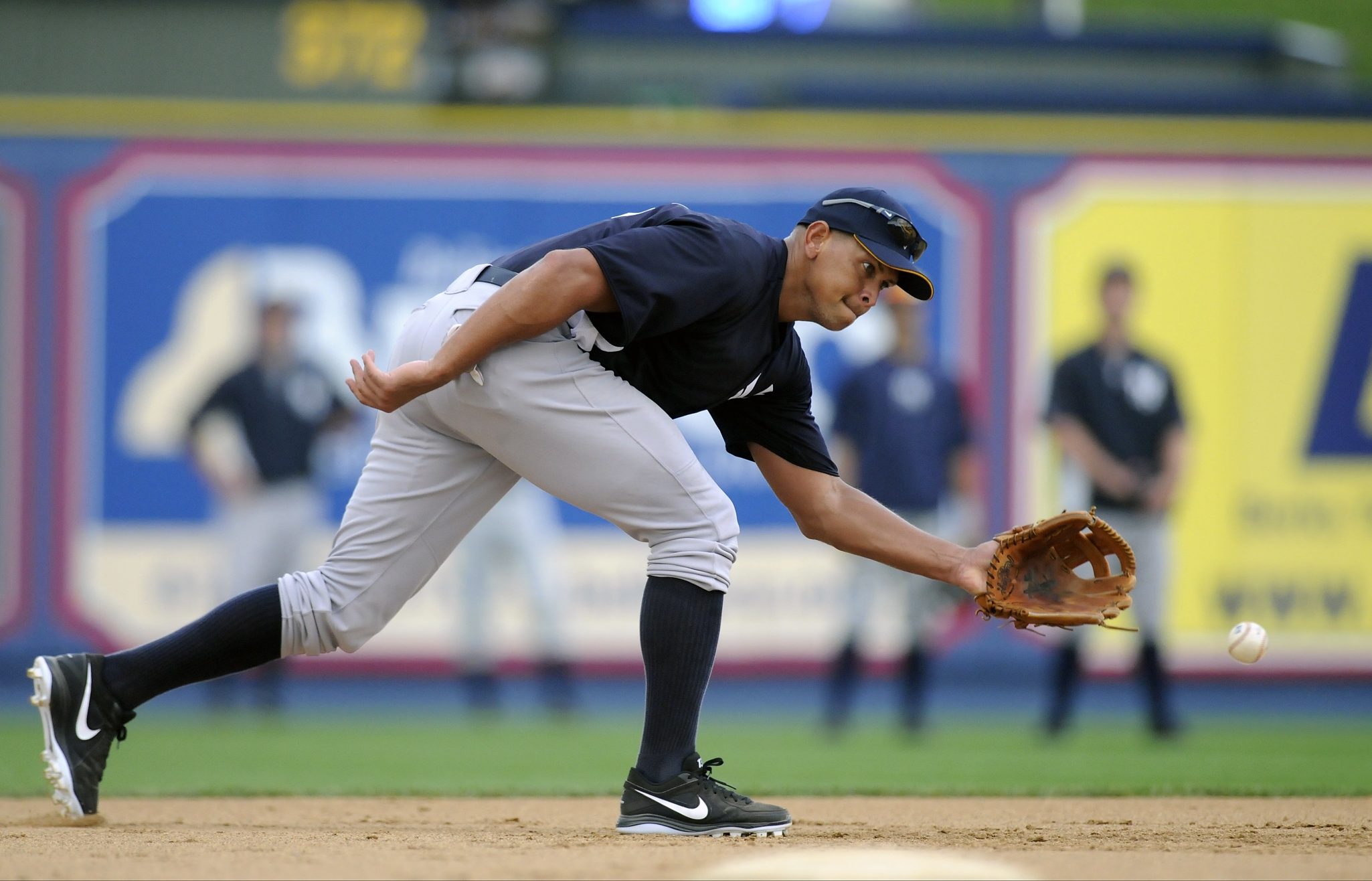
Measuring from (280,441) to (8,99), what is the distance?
3150 mm

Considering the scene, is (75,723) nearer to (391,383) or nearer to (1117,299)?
(391,383)


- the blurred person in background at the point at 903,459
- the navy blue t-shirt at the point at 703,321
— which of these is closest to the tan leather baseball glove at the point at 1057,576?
the navy blue t-shirt at the point at 703,321

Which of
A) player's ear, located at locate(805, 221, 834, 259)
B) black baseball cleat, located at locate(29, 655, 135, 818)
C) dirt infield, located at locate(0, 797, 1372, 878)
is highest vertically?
player's ear, located at locate(805, 221, 834, 259)

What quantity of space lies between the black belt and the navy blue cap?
2.30 ft

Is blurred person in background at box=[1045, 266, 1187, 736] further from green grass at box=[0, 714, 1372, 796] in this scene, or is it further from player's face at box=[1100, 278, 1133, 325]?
green grass at box=[0, 714, 1372, 796]

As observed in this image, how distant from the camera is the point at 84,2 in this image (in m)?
10.1

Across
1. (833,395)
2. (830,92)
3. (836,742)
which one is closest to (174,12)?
(830,92)

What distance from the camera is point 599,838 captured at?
3.37 meters

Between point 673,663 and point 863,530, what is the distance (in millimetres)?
622

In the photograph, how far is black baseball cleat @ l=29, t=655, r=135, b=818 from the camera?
11.3 feet

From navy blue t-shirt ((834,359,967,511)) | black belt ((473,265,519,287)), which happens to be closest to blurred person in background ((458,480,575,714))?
navy blue t-shirt ((834,359,967,511))

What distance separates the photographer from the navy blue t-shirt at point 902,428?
734 cm

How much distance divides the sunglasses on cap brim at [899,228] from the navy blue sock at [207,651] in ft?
5.43

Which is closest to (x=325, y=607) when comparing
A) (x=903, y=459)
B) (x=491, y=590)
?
(x=903, y=459)
